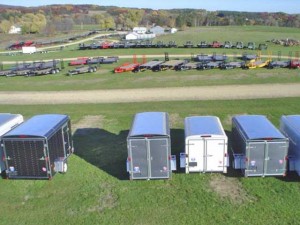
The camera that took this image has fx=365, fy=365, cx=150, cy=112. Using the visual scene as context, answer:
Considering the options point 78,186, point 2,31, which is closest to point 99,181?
point 78,186

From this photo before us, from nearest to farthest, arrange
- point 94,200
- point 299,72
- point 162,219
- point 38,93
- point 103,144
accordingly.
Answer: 1. point 162,219
2. point 94,200
3. point 103,144
4. point 38,93
5. point 299,72

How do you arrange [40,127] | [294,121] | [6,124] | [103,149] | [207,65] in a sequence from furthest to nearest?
1. [207,65]
2. [103,149]
3. [6,124]
4. [294,121]
5. [40,127]

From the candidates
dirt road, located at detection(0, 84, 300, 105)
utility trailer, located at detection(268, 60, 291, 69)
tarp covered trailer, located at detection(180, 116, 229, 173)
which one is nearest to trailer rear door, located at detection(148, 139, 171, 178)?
tarp covered trailer, located at detection(180, 116, 229, 173)

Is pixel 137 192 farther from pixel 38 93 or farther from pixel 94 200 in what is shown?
pixel 38 93

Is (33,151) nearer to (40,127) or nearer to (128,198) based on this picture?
(40,127)

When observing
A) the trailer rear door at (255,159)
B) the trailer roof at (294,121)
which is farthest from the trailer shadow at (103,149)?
the trailer roof at (294,121)

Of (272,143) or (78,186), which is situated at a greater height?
(272,143)

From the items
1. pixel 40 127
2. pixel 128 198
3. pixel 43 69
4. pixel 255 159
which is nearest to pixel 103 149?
pixel 40 127

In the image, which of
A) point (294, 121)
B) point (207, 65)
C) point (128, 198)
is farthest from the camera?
point (207, 65)

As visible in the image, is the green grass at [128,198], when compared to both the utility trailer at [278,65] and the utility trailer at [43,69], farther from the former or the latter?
the utility trailer at [43,69]
